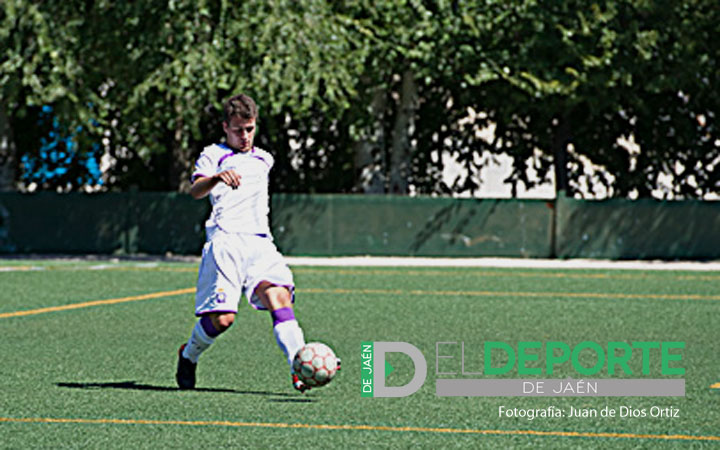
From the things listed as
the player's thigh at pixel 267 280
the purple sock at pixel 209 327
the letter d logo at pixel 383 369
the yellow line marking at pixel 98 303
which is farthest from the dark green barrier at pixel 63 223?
the player's thigh at pixel 267 280

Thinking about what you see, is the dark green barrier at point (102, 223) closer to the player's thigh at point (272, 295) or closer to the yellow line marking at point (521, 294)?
the yellow line marking at point (521, 294)

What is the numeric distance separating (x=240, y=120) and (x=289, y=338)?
4.57 feet

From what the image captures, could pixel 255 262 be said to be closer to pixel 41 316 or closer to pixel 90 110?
pixel 41 316

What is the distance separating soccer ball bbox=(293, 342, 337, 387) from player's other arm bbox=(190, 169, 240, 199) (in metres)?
1.09

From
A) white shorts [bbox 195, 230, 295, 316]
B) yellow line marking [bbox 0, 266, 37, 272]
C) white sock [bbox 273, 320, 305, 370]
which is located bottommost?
yellow line marking [bbox 0, 266, 37, 272]

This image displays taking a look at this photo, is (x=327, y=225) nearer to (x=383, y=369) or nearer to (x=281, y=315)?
(x=383, y=369)

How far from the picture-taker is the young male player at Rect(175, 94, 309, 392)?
906 centimetres

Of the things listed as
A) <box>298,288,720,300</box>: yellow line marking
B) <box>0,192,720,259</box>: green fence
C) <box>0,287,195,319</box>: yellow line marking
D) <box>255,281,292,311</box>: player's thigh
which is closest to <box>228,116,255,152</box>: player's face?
<box>255,281,292,311</box>: player's thigh

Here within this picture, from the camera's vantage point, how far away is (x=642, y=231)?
30.6 metres

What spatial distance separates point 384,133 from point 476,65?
3932 millimetres

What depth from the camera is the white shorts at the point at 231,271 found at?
29.8ft

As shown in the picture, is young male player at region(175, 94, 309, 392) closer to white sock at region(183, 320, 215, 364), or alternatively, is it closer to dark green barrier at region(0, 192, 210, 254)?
white sock at region(183, 320, 215, 364)

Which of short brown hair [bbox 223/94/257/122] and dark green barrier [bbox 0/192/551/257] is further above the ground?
short brown hair [bbox 223/94/257/122]

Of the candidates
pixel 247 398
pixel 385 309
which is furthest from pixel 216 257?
pixel 385 309
